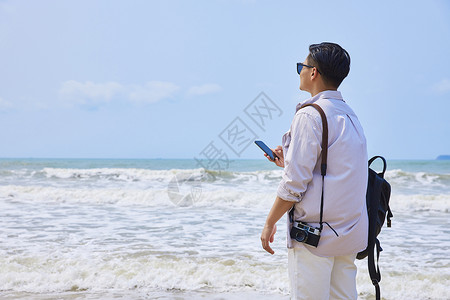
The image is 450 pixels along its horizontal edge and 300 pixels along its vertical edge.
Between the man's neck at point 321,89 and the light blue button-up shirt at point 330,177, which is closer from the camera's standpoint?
the light blue button-up shirt at point 330,177

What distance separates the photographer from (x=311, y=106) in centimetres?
168

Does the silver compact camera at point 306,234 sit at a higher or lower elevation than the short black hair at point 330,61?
lower

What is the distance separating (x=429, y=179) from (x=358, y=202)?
18569 mm

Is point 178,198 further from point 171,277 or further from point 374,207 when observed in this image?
point 374,207

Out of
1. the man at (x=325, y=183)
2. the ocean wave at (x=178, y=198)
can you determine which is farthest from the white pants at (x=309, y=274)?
the ocean wave at (x=178, y=198)

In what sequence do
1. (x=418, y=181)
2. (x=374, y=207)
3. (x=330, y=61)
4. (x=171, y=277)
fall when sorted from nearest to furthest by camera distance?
1. (x=330, y=61)
2. (x=374, y=207)
3. (x=171, y=277)
4. (x=418, y=181)

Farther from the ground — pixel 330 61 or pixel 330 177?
pixel 330 61

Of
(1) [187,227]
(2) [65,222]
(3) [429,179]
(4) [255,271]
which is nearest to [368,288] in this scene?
(4) [255,271]

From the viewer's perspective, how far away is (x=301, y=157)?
1.60m

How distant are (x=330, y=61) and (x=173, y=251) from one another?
4.10 m

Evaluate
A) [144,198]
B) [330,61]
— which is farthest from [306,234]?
[144,198]

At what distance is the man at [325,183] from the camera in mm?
1616

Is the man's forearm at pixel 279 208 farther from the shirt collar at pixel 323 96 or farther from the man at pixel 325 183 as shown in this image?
the shirt collar at pixel 323 96

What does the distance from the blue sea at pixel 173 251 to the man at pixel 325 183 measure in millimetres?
2141
